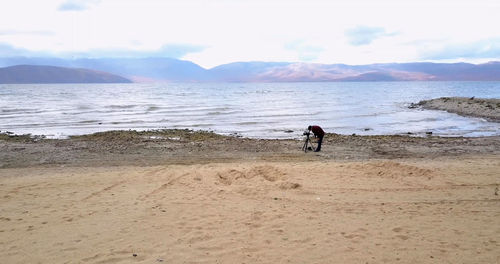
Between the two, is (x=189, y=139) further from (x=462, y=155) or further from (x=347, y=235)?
(x=347, y=235)

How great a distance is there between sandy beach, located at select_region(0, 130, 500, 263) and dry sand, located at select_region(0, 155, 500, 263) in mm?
24

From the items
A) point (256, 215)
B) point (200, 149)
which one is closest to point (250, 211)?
point (256, 215)

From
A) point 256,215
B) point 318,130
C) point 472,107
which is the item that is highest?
point 472,107

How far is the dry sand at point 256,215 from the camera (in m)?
5.42

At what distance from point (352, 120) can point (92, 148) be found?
64.5 ft

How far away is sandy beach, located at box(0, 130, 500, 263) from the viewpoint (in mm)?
5445

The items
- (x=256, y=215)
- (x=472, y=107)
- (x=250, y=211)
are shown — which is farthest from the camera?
(x=472, y=107)

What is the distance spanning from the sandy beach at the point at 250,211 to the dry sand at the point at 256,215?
→ 24 mm

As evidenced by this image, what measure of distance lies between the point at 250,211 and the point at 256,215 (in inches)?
10.0

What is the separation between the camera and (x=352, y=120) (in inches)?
1133

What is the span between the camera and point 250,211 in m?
7.21

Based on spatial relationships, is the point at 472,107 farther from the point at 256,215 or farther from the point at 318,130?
the point at 256,215

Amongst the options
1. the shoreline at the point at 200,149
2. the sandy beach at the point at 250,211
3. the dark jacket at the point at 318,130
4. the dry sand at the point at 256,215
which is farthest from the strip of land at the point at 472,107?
the dry sand at the point at 256,215

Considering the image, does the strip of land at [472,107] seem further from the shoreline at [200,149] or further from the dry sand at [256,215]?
the dry sand at [256,215]
